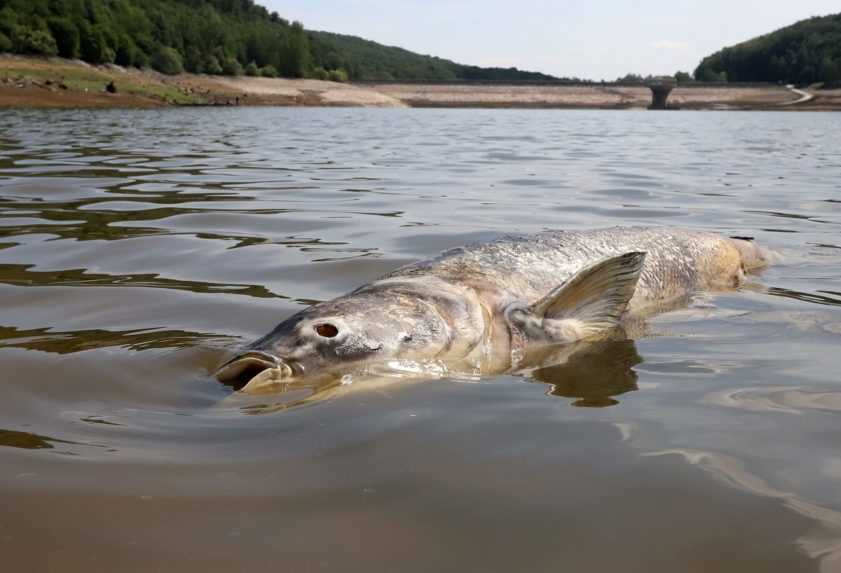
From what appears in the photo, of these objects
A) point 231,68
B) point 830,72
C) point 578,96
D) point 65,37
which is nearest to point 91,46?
point 65,37

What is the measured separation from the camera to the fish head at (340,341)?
3.43 metres

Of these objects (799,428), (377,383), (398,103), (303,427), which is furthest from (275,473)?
(398,103)

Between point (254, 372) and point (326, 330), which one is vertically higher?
point (326, 330)

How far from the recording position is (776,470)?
2541mm

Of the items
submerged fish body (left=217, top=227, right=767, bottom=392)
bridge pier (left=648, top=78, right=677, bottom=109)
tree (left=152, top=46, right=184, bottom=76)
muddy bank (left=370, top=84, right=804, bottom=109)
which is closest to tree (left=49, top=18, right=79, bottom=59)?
tree (left=152, top=46, right=184, bottom=76)

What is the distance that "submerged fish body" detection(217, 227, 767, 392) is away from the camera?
140 inches

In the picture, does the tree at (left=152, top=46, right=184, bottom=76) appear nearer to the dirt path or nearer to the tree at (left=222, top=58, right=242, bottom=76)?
the tree at (left=222, top=58, right=242, bottom=76)

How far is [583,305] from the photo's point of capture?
4.14 metres

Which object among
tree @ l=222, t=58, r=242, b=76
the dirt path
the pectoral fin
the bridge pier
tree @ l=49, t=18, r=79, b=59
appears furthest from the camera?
the bridge pier

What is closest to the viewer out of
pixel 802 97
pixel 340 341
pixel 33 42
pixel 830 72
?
pixel 340 341

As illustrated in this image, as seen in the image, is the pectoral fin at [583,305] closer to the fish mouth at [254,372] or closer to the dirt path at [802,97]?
the fish mouth at [254,372]

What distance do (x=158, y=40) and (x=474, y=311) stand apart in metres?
104

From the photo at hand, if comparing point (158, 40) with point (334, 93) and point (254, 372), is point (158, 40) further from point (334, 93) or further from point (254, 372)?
point (254, 372)

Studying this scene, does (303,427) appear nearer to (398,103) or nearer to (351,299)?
(351,299)
